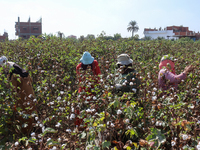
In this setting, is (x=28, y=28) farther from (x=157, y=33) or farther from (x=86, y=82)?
(x=157, y=33)

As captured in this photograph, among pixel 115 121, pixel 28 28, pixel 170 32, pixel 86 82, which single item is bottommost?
pixel 115 121

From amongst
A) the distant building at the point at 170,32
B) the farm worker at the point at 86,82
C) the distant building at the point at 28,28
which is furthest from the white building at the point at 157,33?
the farm worker at the point at 86,82

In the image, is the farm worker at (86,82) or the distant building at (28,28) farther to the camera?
the distant building at (28,28)

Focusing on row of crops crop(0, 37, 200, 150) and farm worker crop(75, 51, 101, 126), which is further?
farm worker crop(75, 51, 101, 126)

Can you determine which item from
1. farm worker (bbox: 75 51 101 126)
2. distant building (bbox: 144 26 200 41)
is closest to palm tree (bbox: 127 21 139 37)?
distant building (bbox: 144 26 200 41)

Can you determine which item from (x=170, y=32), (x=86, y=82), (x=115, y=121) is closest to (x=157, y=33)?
(x=170, y=32)

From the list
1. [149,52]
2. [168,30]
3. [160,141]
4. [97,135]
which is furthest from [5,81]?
[168,30]

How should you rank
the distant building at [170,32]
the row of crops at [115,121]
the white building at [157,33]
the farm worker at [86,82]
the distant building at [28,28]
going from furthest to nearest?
the white building at [157,33] < the distant building at [170,32] < the distant building at [28,28] < the farm worker at [86,82] < the row of crops at [115,121]

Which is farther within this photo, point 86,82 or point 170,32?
point 170,32

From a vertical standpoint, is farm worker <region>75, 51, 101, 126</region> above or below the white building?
below

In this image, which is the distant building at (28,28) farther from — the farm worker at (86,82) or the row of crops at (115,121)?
the row of crops at (115,121)

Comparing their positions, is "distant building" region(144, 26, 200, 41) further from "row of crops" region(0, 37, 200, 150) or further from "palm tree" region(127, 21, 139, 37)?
"row of crops" region(0, 37, 200, 150)

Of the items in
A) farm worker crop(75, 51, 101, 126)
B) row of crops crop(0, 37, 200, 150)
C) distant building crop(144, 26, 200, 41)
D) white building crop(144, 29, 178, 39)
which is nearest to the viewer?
row of crops crop(0, 37, 200, 150)

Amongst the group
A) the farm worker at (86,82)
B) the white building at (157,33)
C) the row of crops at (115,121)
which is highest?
the white building at (157,33)
